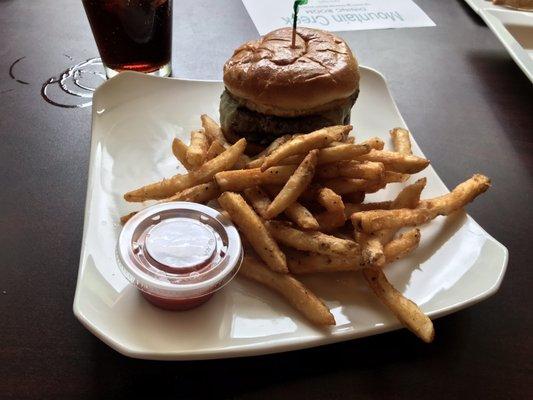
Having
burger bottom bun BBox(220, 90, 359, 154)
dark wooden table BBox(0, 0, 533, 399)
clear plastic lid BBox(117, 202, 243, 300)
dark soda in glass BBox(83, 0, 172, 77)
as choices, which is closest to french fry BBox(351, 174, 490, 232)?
dark wooden table BBox(0, 0, 533, 399)

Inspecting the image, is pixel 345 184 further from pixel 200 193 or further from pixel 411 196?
pixel 200 193

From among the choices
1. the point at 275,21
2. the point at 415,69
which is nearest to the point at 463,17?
the point at 415,69

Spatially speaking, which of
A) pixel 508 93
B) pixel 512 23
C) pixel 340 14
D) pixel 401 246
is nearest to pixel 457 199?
pixel 401 246

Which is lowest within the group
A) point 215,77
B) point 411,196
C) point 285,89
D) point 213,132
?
point 215,77

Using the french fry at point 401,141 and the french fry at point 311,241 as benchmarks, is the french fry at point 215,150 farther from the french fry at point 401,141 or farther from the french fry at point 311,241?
the french fry at point 401,141

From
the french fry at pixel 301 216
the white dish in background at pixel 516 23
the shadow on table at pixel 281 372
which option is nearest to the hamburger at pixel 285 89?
the french fry at pixel 301 216

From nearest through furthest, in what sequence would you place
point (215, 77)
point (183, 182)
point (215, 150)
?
point (183, 182), point (215, 150), point (215, 77)
